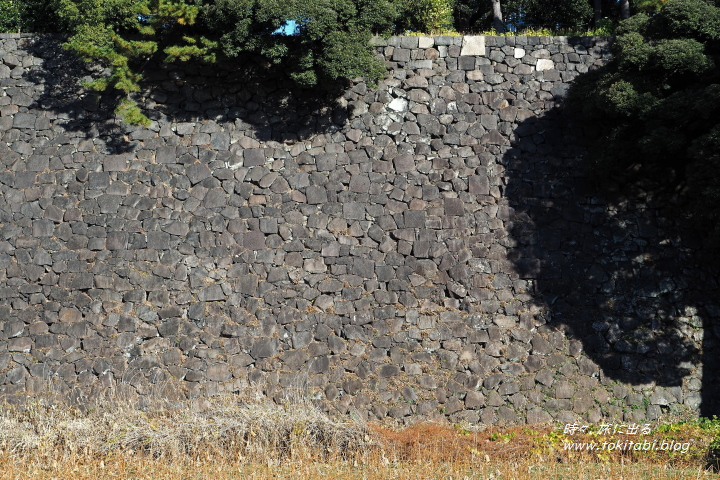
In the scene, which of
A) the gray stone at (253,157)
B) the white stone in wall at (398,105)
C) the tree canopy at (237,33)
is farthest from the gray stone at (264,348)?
the white stone in wall at (398,105)

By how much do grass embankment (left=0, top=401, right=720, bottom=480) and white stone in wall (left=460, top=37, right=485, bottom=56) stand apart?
539cm

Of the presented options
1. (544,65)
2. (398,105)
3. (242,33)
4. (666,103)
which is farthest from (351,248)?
(666,103)

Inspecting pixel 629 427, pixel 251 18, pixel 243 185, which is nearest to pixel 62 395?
pixel 243 185

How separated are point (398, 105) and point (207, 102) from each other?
2.74 metres

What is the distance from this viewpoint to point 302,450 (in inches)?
332

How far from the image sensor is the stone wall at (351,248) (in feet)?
32.7

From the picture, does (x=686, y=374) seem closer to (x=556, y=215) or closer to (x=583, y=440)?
(x=583, y=440)

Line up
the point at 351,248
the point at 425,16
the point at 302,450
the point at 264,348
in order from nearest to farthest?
the point at 302,450
the point at 264,348
the point at 351,248
the point at 425,16

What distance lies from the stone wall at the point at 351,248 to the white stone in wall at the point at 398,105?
0.02 meters

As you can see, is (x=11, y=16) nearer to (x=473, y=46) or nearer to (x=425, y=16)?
(x=425, y=16)

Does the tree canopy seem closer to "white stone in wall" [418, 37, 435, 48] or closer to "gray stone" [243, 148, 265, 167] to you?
"white stone in wall" [418, 37, 435, 48]

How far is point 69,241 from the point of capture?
1062cm

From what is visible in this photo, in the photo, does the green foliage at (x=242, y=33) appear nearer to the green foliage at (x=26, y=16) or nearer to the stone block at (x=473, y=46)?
the stone block at (x=473, y=46)

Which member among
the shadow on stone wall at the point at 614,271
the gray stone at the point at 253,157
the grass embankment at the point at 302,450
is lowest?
the grass embankment at the point at 302,450
